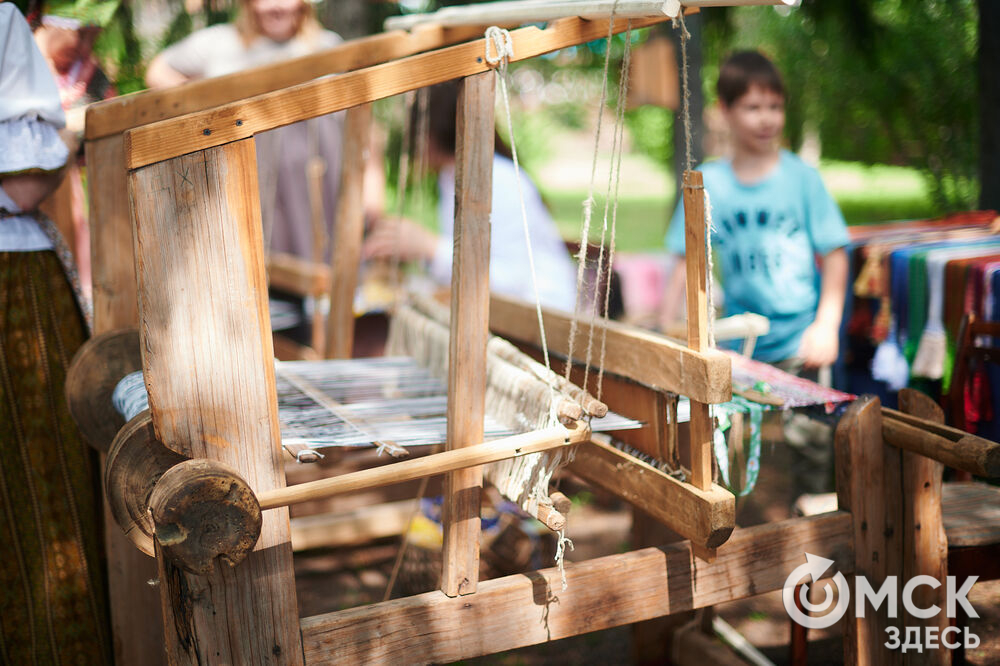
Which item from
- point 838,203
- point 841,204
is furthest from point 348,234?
point 841,204

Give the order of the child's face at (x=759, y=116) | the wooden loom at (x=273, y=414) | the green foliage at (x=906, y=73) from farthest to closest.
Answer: the green foliage at (x=906, y=73)
the child's face at (x=759, y=116)
the wooden loom at (x=273, y=414)

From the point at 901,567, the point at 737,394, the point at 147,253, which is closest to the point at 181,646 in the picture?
the point at 147,253

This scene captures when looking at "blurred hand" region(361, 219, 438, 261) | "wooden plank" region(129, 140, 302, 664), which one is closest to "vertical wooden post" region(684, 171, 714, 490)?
"wooden plank" region(129, 140, 302, 664)

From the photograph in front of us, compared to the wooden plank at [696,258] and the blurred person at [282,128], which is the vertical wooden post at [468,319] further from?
the blurred person at [282,128]

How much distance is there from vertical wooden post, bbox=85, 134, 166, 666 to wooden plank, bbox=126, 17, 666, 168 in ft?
2.76

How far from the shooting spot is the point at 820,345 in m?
2.70

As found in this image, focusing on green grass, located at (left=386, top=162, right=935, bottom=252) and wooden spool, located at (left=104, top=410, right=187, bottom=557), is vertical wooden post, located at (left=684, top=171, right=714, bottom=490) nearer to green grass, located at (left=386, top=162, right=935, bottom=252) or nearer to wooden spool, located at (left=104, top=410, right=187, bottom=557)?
wooden spool, located at (left=104, top=410, right=187, bottom=557)

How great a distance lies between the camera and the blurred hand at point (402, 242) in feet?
12.8

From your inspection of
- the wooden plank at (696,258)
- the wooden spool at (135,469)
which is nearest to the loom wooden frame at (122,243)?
the wooden spool at (135,469)

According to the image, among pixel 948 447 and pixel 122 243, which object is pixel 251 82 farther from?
pixel 948 447

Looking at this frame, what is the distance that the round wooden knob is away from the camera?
134 cm

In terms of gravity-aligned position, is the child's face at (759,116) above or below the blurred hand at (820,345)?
above

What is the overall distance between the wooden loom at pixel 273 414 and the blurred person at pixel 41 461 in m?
0.85

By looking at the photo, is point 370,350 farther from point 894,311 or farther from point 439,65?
point 439,65
